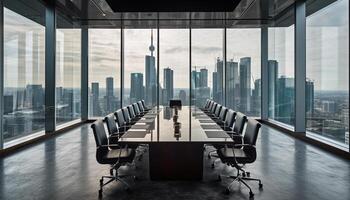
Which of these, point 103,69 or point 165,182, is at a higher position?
point 103,69

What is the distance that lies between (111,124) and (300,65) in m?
5.39

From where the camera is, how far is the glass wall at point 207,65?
381 inches

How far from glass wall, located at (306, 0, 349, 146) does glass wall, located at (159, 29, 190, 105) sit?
3.92 metres

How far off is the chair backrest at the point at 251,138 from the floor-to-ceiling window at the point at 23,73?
4593mm

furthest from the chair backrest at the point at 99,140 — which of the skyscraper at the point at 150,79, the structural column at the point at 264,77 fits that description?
the structural column at the point at 264,77

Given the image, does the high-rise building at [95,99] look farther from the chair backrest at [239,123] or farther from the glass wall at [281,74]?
the chair backrest at [239,123]

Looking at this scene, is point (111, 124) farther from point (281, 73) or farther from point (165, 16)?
point (281, 73)

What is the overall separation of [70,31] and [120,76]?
7.04 ft

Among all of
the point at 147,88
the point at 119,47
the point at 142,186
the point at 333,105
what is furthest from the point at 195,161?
the point at 119,47

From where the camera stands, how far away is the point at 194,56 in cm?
966

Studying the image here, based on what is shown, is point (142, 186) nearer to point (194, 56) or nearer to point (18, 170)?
point (18, 170)

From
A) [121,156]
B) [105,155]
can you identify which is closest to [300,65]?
[121,156]

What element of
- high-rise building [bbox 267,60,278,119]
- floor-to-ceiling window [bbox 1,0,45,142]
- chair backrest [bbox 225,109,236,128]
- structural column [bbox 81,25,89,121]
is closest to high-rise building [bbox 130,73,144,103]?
structural column [bbox 81,25,89,121]

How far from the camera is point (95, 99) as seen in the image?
32.3 ft
